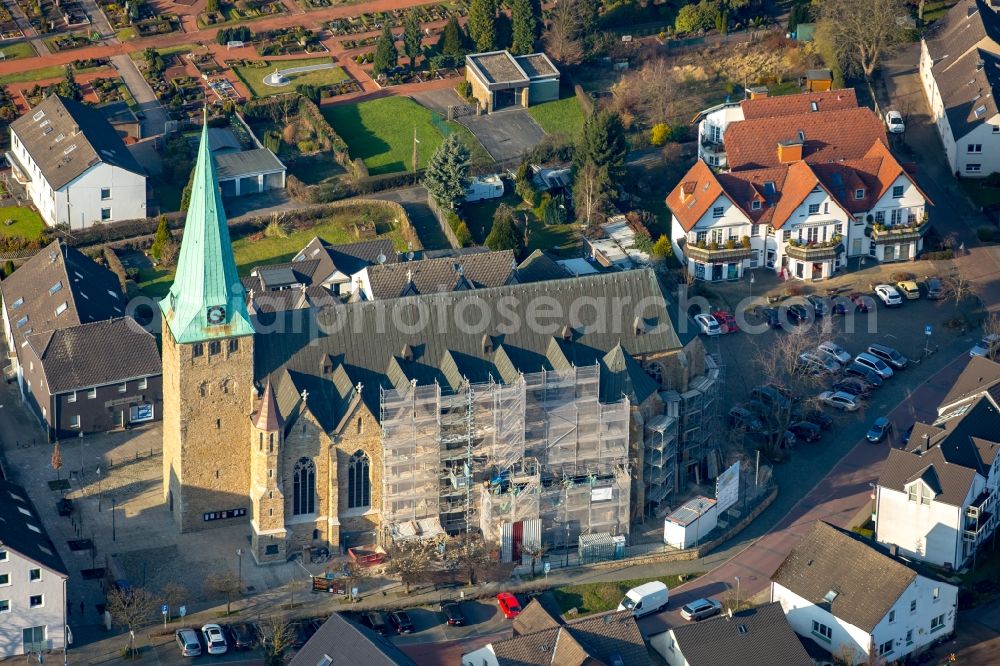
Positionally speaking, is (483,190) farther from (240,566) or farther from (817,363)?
(240,566)

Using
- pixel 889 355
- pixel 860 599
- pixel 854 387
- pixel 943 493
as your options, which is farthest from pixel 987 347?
pixel 860 599

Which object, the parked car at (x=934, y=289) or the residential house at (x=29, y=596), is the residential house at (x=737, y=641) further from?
the parked car at (x=934, y=289)

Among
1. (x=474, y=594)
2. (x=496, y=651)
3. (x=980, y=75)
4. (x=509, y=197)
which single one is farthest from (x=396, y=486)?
(x=980, y=75)

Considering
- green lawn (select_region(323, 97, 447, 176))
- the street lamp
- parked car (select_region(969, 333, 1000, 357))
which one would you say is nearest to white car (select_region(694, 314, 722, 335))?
parked car (select_region(969, 333, 1000, 357))

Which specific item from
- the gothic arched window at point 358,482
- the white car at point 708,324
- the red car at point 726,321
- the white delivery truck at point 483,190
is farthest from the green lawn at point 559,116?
the gothic arched window at point 358,482

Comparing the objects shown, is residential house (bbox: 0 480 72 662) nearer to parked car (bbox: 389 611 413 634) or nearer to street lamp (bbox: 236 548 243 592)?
street lamp (bbox: 236 548 243 592)

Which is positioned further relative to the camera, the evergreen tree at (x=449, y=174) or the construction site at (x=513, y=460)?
the evergreen tree at (x=449, y=174)

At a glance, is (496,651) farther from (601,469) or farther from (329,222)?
(329,222)
